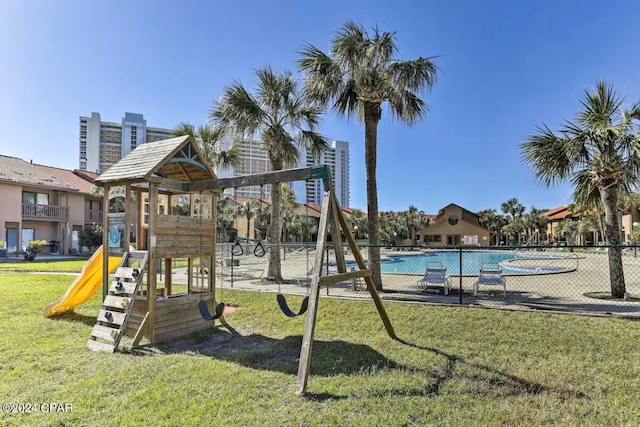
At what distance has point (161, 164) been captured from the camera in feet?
21.7

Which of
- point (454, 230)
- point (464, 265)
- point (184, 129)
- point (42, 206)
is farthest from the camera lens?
point (454, 230)

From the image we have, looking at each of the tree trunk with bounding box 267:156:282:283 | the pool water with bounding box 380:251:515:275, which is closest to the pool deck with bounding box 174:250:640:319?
the tree trunk with bounding box 267:156:282:283

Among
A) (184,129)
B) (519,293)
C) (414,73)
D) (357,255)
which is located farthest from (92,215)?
(519,293)

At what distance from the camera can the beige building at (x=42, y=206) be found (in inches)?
1037

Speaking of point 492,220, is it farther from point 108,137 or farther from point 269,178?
point 108,137

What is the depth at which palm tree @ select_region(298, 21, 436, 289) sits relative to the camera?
34.8 feet

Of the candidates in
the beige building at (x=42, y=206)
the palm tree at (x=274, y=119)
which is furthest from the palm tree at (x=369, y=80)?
the beige building at (x=42, y=206)

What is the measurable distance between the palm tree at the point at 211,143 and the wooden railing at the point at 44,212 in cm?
1869

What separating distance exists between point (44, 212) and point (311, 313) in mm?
32275

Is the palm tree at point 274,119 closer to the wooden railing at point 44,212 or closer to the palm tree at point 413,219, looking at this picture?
the wooden railing at point 44,212

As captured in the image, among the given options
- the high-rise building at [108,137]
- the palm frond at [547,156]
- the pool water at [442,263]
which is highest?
the high-rise building at [108,137]

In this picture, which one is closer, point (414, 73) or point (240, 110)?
point (414, 73)

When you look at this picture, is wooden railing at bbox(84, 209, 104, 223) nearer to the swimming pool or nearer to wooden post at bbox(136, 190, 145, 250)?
the swimming pool

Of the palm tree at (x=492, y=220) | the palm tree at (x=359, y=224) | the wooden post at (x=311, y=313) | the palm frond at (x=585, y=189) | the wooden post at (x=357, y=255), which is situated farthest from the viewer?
the palm tree at (x=492, y=220)
